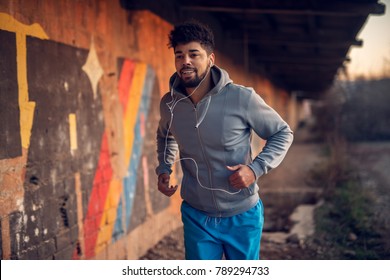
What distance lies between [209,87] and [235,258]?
0.93 metres

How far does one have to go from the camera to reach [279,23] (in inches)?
301

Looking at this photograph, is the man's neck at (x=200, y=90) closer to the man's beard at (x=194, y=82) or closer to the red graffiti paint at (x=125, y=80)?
the man's beard at (x=194, y=82)

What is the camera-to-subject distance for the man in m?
2.50

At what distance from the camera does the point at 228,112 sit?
249 centimetres

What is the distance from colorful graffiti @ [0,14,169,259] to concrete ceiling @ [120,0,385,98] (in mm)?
1294

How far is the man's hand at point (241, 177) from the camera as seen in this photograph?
2.40m

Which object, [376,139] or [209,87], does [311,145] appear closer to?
[376,139]

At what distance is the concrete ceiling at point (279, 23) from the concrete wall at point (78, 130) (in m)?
0.70

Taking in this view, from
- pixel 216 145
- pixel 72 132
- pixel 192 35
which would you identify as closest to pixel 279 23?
pixel 72 132

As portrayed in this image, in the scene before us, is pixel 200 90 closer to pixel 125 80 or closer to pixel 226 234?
pixel 226 234

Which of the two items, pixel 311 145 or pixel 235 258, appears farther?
pixel 311 145

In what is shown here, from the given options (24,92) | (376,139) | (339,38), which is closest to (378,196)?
(339,38)

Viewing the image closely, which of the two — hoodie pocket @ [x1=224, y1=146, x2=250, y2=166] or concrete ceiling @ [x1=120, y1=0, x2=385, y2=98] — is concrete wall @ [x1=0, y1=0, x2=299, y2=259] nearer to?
concrete ceiling @ [x1=120, y1=0, x2=385, y2=98]

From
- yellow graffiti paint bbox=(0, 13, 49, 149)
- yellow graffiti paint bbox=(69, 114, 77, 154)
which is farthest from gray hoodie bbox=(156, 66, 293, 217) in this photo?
yellow graffiti paint bbox=(69, 114, 77, 154)
